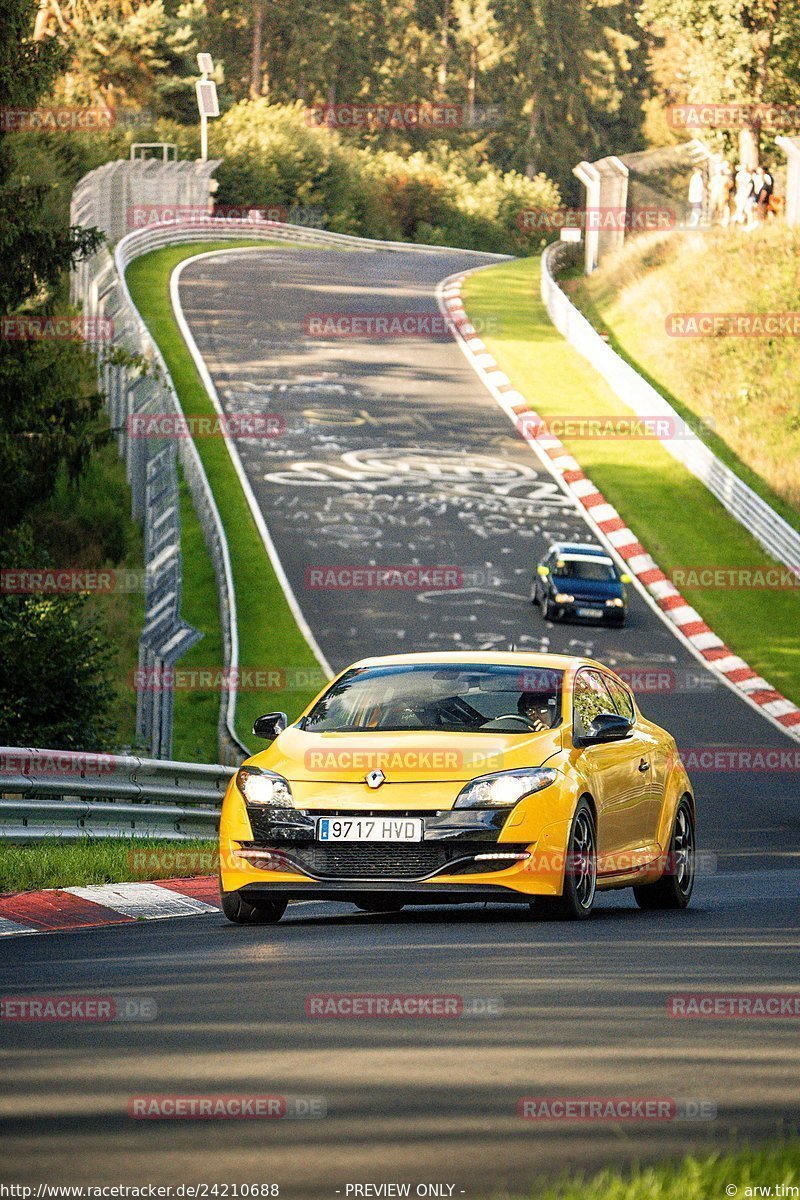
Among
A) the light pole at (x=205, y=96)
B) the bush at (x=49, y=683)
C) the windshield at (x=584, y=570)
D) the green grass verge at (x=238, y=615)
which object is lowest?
the green grass verge at (x=238, y=615)

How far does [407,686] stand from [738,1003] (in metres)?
4.56

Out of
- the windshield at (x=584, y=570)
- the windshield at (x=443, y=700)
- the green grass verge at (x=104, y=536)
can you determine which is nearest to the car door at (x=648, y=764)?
the windshield at (x=443, y=700)

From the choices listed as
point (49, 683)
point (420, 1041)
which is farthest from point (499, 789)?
point (49, 683)

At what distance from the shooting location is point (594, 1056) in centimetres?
655

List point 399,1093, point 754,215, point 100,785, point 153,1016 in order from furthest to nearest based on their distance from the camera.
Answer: point 754,215 → point 100,785 → point 153,1016 → point 399,1093

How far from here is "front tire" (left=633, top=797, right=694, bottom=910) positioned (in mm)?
12570

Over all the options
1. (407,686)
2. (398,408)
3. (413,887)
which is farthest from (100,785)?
(398,408)

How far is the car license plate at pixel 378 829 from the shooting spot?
420 inches

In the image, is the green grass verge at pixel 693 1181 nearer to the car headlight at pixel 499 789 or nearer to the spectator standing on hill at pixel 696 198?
the car headlight at pixel 499 789

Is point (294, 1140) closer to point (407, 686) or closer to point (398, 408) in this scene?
point (407, 686)

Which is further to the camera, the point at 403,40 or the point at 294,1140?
the point at 403,40

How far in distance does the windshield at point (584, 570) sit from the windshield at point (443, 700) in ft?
67.0

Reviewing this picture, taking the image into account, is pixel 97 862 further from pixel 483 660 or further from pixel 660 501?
pixel 660 501

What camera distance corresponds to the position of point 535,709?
11.7 m
